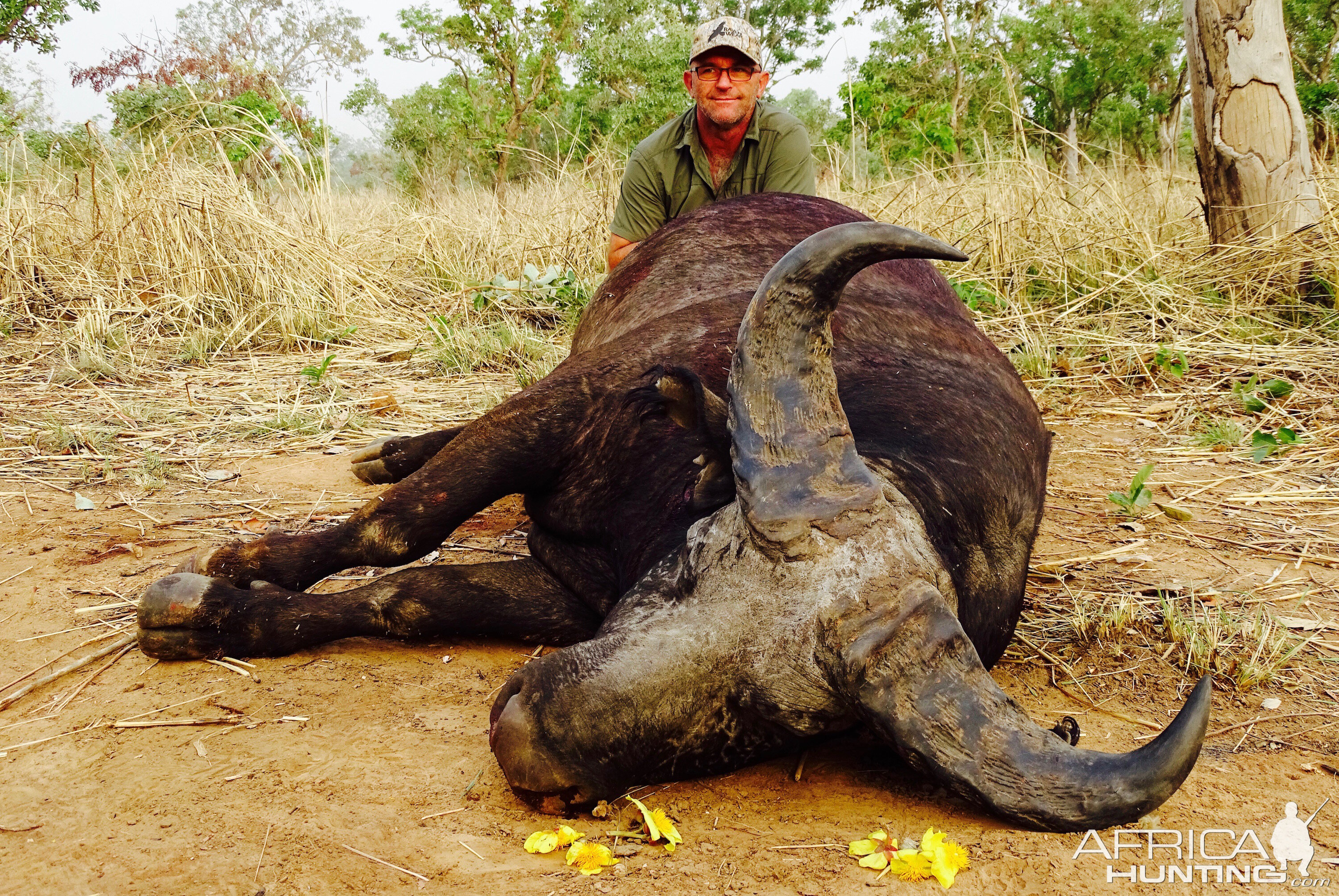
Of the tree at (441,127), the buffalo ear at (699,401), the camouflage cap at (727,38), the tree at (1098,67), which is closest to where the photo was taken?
the buffalo ear at (699,401)

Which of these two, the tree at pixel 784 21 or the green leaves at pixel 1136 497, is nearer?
the green leaves at pixel 1136 497

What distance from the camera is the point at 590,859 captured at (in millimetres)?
1868

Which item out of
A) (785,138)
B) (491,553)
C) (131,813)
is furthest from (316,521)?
(785,138)

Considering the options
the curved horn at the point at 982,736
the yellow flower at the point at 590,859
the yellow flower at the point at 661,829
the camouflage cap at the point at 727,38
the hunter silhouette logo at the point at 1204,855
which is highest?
the camouflage cap at the point at 727,38

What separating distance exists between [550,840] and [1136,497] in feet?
8.93

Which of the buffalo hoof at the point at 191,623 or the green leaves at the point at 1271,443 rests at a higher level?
the buffalo hoof at the point at 191,623

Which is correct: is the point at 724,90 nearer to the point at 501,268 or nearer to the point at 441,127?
the point at 501,268

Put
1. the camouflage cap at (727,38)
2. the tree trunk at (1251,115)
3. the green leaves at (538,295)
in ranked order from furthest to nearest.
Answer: the green leaves at (538,295) → the tree trunk at (1251,115) → the camouflage cap at (727,38)

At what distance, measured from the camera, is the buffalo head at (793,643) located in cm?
179

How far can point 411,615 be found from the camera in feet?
9.43

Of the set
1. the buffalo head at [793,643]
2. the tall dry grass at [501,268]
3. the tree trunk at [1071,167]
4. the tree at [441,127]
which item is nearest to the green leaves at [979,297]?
the tall dry grass at [501,268]

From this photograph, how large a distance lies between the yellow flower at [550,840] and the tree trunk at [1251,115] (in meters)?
5.50

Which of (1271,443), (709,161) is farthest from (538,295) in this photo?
(1271,443)

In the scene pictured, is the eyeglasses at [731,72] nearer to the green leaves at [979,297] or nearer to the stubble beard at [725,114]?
the stubble beard at [725,114]
